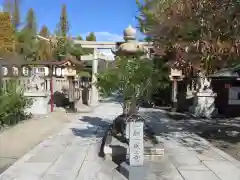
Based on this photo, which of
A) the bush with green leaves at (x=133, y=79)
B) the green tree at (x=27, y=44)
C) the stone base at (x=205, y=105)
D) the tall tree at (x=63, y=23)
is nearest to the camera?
the bush with green leaves at (x=133, y=79)

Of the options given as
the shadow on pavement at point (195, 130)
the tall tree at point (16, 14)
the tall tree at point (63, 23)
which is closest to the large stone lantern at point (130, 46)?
the shadow on pavement at point (195, 130)

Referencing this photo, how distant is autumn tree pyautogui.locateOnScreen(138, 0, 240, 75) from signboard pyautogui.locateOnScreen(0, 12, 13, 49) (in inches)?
932

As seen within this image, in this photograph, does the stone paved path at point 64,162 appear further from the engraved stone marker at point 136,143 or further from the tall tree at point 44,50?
the tall tree at point 44,50

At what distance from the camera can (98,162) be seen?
7215mm

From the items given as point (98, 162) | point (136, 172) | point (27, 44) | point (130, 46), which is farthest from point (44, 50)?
point (136, 172)

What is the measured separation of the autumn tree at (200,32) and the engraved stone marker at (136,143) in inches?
74.4

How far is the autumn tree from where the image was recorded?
6.85 m

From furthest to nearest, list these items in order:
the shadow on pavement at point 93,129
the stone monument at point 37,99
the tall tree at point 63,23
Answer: the tall tree at point 63,23, the stone monument at point 37,99, the shadow on pavement at point 93,129

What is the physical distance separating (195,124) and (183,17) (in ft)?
22.4

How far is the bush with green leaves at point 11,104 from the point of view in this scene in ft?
38.9

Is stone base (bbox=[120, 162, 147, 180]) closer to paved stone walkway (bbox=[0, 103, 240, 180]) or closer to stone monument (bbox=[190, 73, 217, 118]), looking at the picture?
paved stone walkway (bbox=[0, 103, 240, 180])

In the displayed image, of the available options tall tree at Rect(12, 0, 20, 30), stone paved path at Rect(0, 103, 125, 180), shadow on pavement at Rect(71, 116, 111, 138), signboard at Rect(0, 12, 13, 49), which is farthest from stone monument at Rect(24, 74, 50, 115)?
tall tree at Rect(12, 0, 20, 30)

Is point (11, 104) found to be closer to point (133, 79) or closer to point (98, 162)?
point (133, 79)

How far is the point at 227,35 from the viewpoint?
715cm
